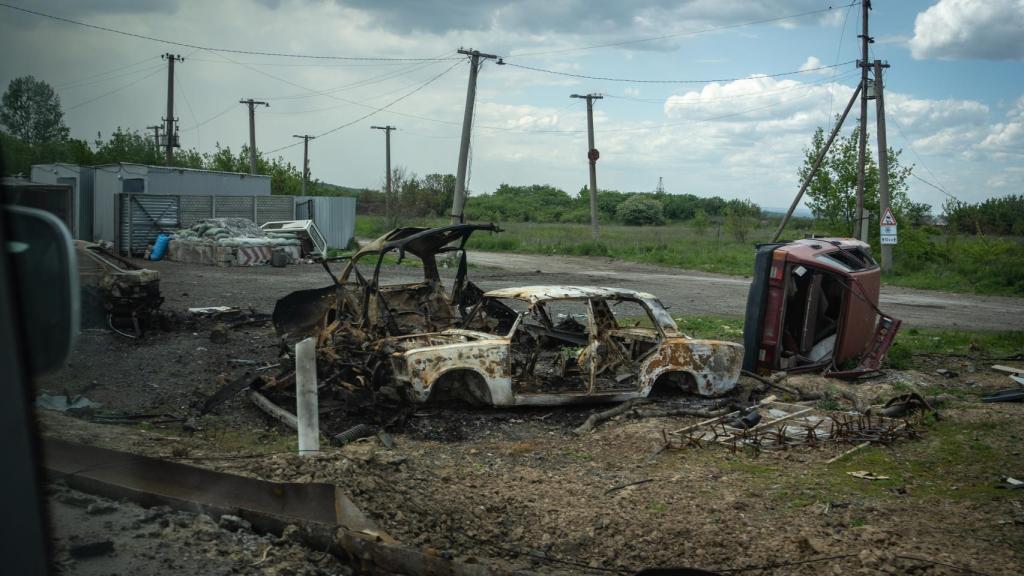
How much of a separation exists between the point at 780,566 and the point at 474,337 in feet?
14.9

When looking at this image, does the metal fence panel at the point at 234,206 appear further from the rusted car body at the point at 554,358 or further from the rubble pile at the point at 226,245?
the rusted car body at the point at 554,358

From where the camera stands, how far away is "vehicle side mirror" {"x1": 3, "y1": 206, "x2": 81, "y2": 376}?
7.38 ft

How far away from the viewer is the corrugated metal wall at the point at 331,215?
109ft

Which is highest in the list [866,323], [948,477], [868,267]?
[868,267]

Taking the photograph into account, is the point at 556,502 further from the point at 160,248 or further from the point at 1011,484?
the point at 160,248

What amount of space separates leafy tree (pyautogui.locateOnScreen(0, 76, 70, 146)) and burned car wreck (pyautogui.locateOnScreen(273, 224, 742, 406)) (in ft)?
10.0

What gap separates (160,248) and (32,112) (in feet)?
68.6

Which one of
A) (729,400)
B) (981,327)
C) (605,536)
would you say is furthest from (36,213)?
(981,327)

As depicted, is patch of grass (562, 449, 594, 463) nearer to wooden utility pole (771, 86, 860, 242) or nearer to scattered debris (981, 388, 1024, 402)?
scattered debris (981, 388, 1024, 402)

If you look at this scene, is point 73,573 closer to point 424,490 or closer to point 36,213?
point 36,213

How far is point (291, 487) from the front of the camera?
478cm

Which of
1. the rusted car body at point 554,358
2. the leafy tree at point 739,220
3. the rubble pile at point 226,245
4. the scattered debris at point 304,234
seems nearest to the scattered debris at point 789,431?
the rusted car body at point 554,358

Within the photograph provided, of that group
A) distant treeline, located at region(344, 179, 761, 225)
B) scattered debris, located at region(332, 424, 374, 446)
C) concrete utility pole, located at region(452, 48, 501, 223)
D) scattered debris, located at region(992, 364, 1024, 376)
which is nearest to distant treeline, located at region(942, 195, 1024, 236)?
distant treeline, located at region(344, 179, 761, 225)

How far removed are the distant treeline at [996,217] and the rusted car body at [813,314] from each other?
1583 inches
